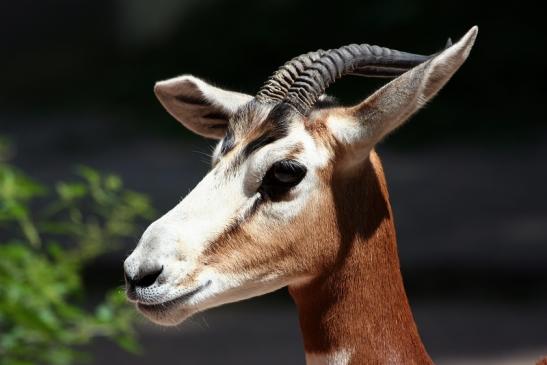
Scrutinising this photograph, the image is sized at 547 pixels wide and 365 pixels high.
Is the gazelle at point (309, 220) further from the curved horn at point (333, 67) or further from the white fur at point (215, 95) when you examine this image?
the white fur at point (215, 95)

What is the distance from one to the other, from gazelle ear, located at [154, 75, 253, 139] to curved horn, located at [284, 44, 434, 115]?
31cm

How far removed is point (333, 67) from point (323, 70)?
0.03m

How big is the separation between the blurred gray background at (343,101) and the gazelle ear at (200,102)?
403 centimetres

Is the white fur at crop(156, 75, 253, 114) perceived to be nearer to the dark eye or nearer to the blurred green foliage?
the dark eye

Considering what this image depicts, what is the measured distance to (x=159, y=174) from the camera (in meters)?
9.94

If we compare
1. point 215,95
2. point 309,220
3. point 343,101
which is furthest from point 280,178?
point 343,101

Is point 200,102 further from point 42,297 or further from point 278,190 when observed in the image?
point 42,297

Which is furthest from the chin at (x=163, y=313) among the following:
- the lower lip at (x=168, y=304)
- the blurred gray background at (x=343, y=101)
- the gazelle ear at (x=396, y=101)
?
the blurred gray background at (x=343, y=101)

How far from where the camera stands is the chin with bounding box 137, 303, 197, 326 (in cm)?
248

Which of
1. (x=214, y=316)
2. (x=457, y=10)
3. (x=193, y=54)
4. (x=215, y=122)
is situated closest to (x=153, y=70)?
(x=193, y=54)

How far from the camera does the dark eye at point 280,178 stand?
258 centimetres

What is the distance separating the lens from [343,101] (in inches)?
409

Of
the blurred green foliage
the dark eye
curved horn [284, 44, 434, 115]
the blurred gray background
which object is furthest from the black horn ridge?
the blurred gray background

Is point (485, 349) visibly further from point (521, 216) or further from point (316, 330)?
point (316, 330)
